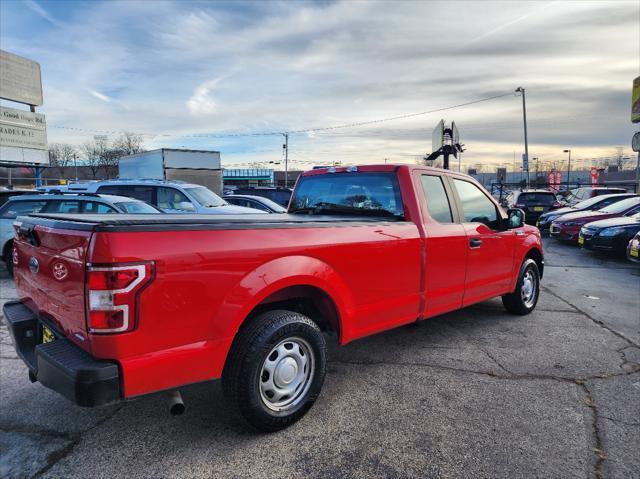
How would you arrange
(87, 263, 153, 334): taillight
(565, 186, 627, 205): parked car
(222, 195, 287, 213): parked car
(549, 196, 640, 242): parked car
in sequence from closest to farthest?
(87, 263, 153, 334): taillight
(549, 196, 640, 242): parked car
(222, 195, 287, 213): parked car
(565, 186, 627, 205): parked car

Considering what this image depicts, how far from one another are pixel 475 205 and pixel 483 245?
0.47m

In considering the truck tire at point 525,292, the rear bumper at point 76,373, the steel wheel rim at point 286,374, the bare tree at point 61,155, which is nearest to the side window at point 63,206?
the rear bumper at point 76,373

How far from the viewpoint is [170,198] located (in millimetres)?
10930

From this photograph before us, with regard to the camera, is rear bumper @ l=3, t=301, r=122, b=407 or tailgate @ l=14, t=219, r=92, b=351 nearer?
rear bumper @ l=3, t=301, r=122, b=407

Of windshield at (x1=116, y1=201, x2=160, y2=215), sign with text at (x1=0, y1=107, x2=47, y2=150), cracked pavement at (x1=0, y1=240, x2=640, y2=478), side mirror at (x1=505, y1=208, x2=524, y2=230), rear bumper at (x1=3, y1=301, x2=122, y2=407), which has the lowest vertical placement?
cracked pavement at (x1=0, y1=240, x2=640, y2=478)

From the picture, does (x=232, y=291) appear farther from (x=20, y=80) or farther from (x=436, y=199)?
(x=20, y=80)

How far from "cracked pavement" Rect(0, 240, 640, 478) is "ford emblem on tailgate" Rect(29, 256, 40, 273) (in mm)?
1094

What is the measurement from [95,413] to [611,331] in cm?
540

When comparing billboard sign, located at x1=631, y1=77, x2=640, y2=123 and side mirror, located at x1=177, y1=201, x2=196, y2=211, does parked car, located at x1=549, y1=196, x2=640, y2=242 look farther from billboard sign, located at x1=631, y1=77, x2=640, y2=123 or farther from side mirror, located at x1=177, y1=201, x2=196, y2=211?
billboard sign, located at x1=631, y1=77, x2=640, y2=123

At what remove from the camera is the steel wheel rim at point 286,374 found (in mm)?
2809

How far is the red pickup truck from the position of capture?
7.10 ft

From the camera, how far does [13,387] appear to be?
355 cm

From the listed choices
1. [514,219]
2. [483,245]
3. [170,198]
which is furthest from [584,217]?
[170,198]

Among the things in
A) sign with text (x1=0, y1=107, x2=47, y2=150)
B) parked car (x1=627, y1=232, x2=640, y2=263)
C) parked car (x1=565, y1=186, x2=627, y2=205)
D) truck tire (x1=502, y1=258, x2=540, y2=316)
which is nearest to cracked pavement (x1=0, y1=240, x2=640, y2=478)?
truck tire (x1=502, y1=258, x2=540, y2=316)
